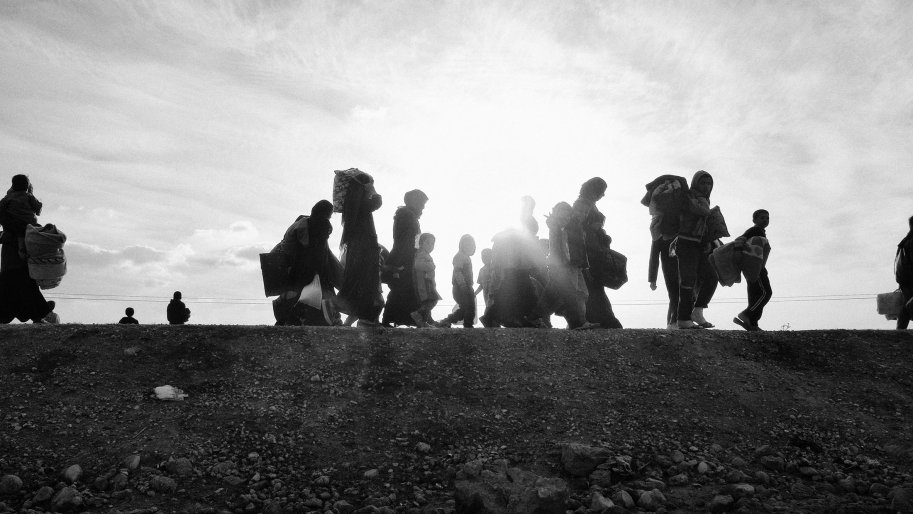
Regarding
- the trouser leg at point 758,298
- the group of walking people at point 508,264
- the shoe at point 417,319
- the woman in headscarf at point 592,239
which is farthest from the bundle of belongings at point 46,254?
the trouser leg at point 758,298

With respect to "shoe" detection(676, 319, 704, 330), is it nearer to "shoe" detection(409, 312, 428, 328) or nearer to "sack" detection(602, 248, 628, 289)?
"sack" detection(602, 248, 628, 289)

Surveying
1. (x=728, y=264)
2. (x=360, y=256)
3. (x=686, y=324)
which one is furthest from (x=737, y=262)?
(x=360, y=256)

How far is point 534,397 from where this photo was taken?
20.4 ft

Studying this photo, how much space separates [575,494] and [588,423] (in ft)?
3.48

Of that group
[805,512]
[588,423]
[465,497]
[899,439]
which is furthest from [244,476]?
[899,439]

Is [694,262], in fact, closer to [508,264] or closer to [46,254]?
[508,264]

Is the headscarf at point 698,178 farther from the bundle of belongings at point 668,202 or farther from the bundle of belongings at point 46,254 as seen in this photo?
the bundle of belongings at point 46,254

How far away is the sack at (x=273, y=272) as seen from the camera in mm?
8758

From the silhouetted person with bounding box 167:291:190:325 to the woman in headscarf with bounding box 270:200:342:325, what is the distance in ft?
16.5

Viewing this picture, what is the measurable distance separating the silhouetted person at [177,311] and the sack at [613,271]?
8274 mm

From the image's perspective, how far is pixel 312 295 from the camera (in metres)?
8.75

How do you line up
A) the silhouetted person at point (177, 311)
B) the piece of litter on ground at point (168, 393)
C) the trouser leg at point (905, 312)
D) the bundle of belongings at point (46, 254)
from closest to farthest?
the piece of litter on ground at point (168, 393) → the bundle of belongings at point (46, 254) → the trouser leg at point (905, 312) → the silhouetted person at point (177, 311)

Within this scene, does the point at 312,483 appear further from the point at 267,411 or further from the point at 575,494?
the point at 575,494

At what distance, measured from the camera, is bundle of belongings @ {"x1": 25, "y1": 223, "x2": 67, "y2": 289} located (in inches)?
340
